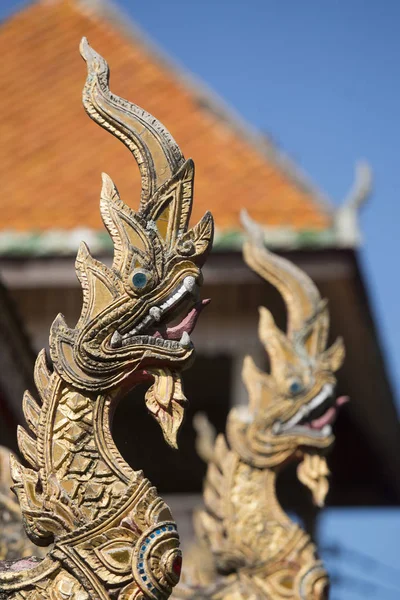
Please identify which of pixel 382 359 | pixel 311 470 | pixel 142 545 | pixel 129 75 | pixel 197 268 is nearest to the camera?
pixel 142 545

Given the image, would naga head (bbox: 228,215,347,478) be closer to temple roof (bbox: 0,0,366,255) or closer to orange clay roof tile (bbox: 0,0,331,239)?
temple roof (bbox: 0,0,366,255)

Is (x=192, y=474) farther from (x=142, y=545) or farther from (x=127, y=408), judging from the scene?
(x=142, y=545)

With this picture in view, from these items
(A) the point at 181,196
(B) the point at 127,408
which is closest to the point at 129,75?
(B) the point at 127,408

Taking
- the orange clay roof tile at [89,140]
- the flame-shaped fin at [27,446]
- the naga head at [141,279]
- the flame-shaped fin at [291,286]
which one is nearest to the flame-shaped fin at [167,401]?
the naga head at [141,279]

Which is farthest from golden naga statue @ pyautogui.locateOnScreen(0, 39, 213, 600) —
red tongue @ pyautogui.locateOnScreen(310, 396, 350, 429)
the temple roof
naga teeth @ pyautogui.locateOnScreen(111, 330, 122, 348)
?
the temple roof

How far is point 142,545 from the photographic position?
3920 mm

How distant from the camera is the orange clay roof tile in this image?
1080 centimetres

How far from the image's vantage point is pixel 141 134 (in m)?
4.27

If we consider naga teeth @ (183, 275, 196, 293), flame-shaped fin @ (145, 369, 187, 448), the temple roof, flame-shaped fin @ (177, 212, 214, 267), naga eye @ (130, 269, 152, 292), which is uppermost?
the temple roof

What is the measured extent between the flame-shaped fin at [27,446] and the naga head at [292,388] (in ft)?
8.74

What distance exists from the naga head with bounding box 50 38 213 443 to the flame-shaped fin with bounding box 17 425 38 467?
0.22m

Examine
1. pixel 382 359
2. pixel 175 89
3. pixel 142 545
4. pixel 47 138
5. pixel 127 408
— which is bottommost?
pixel 142 545

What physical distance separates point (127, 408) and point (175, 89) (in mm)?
7785

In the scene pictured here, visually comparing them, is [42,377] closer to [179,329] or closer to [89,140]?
[179,329]
